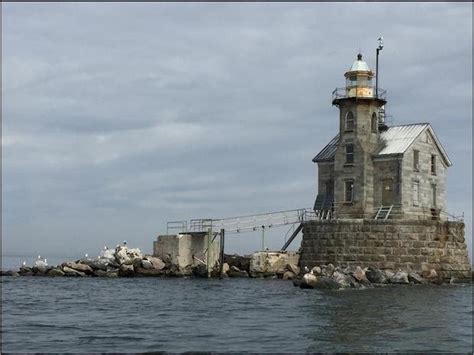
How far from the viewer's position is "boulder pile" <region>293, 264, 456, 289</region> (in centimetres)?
3644

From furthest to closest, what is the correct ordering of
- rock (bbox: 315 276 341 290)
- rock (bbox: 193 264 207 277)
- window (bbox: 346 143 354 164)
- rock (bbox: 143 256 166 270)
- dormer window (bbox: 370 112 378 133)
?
1. rock (bbox: 143 256 166 270)
2. dormer window (bbox: 370 112 378 133)
3. rock (bbox: 193 264 207 277)
4. window (bbox: 346 143 354 164)
5. rock (bbox: 315 276 341 290)

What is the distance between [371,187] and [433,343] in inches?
1054

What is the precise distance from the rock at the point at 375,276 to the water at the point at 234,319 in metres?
1.71

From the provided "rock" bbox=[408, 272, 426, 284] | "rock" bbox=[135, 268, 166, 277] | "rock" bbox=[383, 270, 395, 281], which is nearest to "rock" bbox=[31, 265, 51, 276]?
"rock" bbox=[135, 268, 166, 277]

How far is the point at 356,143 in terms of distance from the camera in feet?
151

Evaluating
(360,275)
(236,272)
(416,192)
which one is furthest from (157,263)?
(416,192)

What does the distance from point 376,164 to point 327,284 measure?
12.1m

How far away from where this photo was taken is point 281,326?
22312 mm

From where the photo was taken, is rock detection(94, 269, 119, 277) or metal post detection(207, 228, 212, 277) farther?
rock detection(94, 269, 119, 277)

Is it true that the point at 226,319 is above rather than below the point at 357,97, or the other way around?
below

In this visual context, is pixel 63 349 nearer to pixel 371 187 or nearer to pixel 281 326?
pixel 281 326

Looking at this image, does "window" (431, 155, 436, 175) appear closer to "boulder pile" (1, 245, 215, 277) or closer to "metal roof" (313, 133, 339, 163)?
"metal roof" (313, 133, 339, 163)

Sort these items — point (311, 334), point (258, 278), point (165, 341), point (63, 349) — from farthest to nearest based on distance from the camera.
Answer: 1. point (258, 278)
2. point (311, 334)
3. point (165, 341)
4. point (63, 349)

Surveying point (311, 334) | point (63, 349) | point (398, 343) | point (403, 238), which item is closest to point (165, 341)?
point (63, 349)
